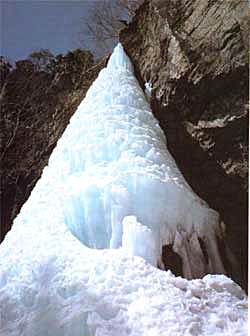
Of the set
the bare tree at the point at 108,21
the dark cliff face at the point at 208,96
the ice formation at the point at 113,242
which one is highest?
the bare tree at the point at 108,21

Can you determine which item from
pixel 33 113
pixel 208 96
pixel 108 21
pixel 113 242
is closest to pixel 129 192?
pixel 113 242

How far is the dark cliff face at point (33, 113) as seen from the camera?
2.40 metres

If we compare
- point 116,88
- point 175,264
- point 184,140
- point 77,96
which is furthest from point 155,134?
point 77,96

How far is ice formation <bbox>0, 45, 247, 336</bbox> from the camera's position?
131 cm

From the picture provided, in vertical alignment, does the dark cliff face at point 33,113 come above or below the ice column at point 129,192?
above

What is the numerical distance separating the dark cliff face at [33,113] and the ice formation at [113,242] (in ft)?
1.65

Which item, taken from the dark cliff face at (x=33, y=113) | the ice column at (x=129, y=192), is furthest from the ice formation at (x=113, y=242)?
the dark cliff face at (x=33, y=113)

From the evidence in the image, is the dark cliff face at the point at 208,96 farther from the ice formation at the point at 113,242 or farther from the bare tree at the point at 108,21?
the bare tree at the point at 108,21

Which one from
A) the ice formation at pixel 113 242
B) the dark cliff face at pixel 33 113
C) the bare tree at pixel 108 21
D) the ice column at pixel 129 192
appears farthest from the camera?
the dark cliff face at pixel 33 113

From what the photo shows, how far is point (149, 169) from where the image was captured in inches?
65.1

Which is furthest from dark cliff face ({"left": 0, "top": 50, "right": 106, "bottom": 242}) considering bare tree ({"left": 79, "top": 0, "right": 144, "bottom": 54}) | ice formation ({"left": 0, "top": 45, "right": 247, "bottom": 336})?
ice formation ({"left": 0, "top": 45, "right": 247, "bottom": 336})

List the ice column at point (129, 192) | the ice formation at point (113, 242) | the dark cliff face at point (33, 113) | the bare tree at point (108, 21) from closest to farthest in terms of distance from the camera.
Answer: the ice formation at point (113, 242)
the ice column at point (129, 192)
the bare tree at point (108, 21)
the dark cliff face at point (33, 113)

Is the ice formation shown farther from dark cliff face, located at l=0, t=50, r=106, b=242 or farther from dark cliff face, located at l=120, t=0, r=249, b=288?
dark cliff face, located at l=0, t=50, r=106, b=242

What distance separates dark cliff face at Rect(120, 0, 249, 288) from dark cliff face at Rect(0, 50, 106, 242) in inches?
21.3
